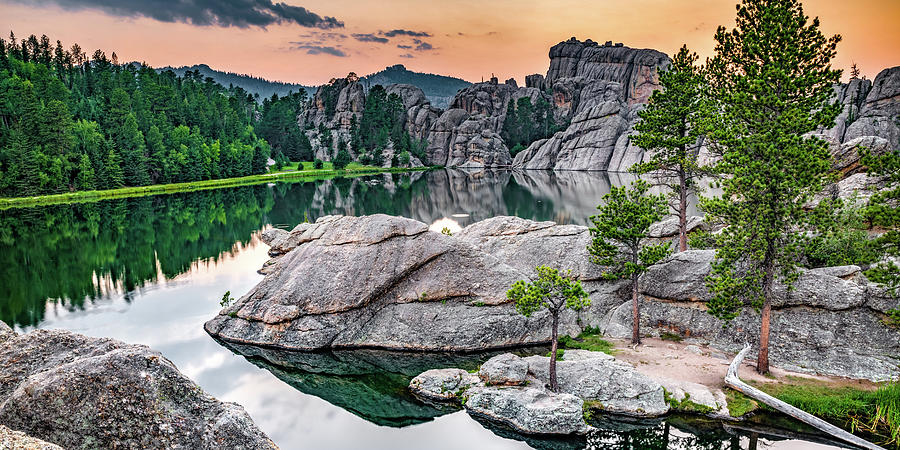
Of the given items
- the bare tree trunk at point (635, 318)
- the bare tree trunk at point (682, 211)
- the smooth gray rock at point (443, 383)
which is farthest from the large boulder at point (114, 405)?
the bare tree trunk at point (682, 211)

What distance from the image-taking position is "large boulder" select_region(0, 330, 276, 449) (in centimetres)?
778

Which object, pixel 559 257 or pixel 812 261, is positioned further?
pixel 559 257

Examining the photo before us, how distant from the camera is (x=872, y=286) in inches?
1085

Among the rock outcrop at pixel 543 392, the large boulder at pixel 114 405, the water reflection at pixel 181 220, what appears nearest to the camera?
the large boulder at pixel 114 405

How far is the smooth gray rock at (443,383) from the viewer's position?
25.7 metres

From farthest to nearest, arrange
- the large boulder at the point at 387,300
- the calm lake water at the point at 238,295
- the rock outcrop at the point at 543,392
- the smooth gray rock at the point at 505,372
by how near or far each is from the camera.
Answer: the large boulder at the point at 387,300
the smooth gray rock at the point at 505,372
the calm lake water at the point at 238,295
the rock outcrop at the point at 543,392

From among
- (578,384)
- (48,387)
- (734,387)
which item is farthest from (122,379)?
(734,387)

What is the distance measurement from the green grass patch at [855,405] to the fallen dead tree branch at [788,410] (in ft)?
2.95

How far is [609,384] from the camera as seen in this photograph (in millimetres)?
24797

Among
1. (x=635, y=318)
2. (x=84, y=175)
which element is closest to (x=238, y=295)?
(x=635, y=318)

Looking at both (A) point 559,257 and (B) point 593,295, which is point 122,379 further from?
(A) point 559,257

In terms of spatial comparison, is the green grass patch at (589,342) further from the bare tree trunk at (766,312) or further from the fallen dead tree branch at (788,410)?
the bare tree trunk at (766,312)

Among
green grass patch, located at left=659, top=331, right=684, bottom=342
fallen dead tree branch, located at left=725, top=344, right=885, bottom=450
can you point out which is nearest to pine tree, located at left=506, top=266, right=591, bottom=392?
fallen dead tree branch, located at left=725, top=344, right=885, bottom=450

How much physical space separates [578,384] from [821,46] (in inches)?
789
